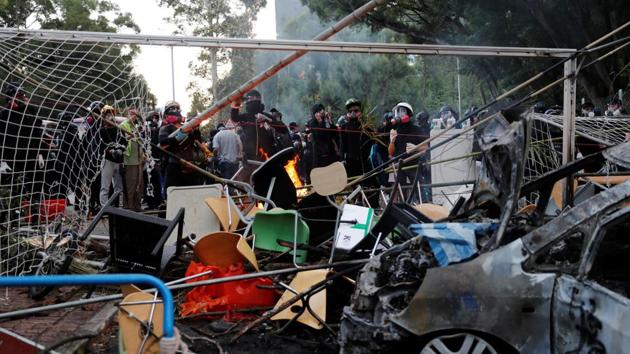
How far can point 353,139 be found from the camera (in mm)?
12109

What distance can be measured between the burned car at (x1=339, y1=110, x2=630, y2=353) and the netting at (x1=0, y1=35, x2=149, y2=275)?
4236 mm

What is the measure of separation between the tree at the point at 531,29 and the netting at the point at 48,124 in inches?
504

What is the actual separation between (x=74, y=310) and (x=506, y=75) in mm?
18215

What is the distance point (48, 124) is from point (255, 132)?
6387 mm

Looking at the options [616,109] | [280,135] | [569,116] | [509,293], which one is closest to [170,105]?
[280,135]

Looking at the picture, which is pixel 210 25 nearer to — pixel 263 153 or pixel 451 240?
pixel 263 153

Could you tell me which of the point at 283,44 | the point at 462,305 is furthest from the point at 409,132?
the point at 462,305

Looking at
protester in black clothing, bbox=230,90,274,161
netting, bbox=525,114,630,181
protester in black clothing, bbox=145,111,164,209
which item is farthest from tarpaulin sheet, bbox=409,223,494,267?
protester in black clothing, bbox=230,90,274,161

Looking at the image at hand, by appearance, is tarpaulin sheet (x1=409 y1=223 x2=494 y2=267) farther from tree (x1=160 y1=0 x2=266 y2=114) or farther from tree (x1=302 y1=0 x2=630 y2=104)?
tree (x1=160 y1=0 x2=266 y2=114)

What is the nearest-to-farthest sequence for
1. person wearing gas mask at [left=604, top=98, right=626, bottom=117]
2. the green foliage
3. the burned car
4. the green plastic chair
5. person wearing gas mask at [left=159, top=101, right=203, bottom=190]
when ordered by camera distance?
the burned car < the green plastic chair < person wearing gas mask at [left=159, top=101, right=203, bottom=190] < person wearing gas mask at [left=604, top=98, right=626, bottom=117] < the green foliage

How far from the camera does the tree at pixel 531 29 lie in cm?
1808

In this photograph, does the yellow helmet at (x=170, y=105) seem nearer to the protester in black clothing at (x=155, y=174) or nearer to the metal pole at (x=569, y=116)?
the protester in black clothing at (x=155, y=174)

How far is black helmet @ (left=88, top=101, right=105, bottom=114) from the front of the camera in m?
7.87

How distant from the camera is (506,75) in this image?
70.6 ft
